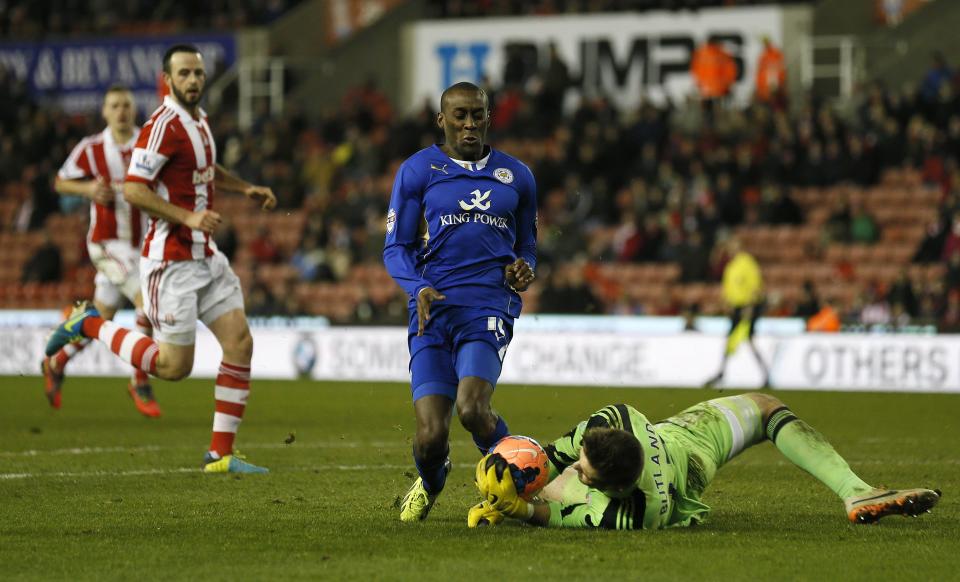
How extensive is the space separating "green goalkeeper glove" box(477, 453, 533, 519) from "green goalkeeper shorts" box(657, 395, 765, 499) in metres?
0.74

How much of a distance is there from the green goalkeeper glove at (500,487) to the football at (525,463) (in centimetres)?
3

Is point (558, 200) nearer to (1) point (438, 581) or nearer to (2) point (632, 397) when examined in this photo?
(2) point (632, 397)

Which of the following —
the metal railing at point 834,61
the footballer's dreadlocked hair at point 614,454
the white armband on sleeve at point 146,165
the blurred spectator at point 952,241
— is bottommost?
the footballer's dreadlocked hair at point 614,454

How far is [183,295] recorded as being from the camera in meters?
10.0

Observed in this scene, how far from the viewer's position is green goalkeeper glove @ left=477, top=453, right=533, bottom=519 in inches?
283

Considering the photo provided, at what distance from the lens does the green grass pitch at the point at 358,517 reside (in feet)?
21.0

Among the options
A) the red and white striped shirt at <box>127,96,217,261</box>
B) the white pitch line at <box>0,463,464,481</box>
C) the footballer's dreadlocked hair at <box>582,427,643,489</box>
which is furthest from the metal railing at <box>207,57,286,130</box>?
the footballer's dreadlocked hair at <box>582,427,643,489</box>

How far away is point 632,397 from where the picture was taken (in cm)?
1764

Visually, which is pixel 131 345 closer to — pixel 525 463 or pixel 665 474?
pixel 525 463

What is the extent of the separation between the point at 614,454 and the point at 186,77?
431cm

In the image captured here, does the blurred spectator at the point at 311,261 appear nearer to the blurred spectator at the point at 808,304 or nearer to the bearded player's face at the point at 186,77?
the blurred spectator at the point at 808,304

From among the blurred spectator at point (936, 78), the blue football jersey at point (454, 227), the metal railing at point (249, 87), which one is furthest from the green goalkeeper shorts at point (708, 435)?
the metal railing at point (249, 87)

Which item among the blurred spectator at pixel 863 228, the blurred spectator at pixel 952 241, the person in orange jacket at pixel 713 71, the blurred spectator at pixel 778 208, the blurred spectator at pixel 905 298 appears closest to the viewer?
the blurred spectator at pixel 905 298

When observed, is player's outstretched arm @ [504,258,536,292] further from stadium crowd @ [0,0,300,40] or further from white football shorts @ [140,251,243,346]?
stadium crowd @ [0,0,300,40]
